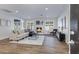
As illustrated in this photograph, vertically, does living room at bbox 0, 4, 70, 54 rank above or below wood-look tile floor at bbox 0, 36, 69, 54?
above

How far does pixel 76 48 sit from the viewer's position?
2.94 meters

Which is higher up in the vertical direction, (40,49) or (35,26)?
(35,26)

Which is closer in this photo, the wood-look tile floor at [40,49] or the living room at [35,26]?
the wood-look tile floor at [40,49]

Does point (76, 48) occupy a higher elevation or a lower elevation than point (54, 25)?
lower

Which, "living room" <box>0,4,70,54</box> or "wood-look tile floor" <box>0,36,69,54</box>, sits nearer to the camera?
"wood-look tile floor" <box>0,36,69,54</box>

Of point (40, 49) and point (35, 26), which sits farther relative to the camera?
point (35, 26)

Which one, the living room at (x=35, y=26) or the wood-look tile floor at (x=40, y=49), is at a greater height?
the living room at (x=35, y=26)
